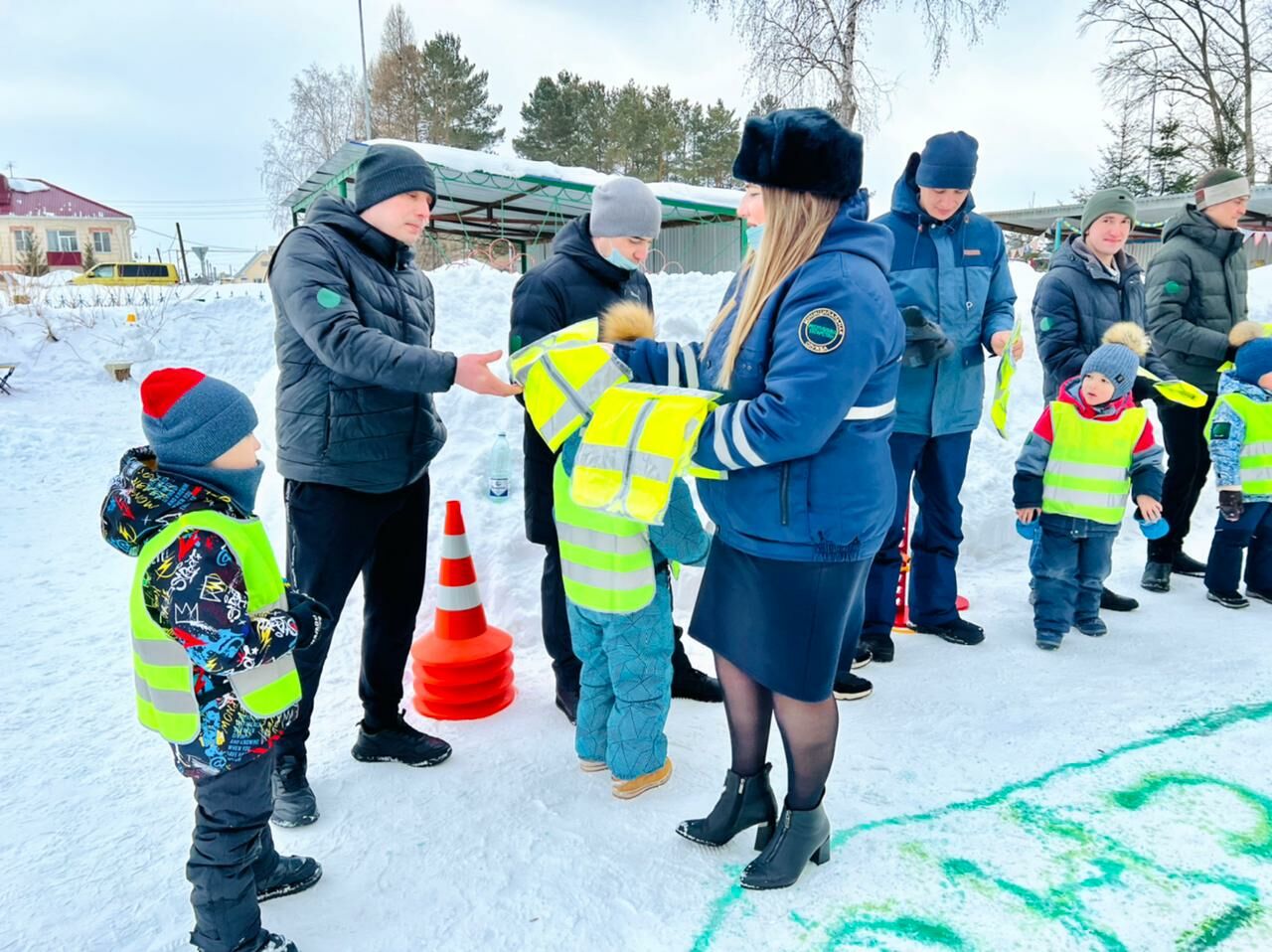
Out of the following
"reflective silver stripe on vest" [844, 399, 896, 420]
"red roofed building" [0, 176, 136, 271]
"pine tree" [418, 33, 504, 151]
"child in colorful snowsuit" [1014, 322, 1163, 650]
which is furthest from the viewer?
"red roofed building" [0, 176, 136, 271]

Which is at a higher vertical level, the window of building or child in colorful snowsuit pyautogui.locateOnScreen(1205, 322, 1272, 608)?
the window of building

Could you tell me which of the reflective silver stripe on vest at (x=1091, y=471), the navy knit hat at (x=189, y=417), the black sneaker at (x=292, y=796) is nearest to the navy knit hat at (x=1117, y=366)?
the reflective silver stripe on vest at (x=1091, y=471)

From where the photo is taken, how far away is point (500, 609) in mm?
→ 4090

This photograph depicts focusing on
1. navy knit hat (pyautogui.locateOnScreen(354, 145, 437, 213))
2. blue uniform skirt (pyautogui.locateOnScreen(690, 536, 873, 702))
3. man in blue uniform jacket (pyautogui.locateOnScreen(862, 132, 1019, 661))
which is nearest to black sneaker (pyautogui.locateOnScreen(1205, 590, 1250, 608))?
man in blue uniform jacket (pyautogui.locateOnScreen(862, 132, 1019, 661))

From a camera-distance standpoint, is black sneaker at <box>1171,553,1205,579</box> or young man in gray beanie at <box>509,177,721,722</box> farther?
black sneaker at <box>1171,553,1205,579</box>

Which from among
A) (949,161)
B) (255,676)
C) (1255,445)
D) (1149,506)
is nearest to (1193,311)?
(1255,445)

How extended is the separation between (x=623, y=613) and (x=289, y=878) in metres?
1.20

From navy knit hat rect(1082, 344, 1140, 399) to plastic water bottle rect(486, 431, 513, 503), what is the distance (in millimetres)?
3111

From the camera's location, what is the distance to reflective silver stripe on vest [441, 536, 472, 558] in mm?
3402

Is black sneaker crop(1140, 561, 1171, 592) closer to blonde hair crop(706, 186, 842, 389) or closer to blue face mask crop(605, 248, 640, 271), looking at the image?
blue face mask crop(605, 248, 640, 271)

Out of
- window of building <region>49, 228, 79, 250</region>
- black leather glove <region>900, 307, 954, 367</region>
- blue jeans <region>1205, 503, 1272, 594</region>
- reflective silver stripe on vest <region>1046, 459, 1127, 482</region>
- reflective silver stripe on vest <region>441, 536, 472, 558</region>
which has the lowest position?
blue jeans <region>1205, 503, 1272, 594</region>

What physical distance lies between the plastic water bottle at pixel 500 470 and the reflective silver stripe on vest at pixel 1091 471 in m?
2.95

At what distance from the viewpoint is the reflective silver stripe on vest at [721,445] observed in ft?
6.71

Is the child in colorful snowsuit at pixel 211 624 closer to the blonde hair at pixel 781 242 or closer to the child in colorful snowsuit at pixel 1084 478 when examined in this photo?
the blonde hair at pixel 781 242
